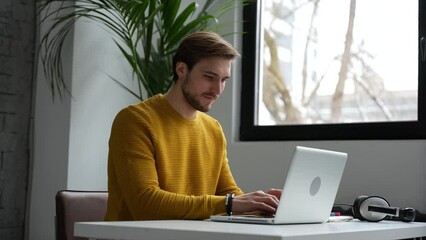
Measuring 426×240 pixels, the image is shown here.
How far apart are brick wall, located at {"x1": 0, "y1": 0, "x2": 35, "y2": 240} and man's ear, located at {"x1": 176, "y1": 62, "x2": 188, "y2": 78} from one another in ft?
4.11

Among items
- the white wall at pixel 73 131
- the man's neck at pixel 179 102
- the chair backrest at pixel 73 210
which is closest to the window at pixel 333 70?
the white wall at pixel 73 131

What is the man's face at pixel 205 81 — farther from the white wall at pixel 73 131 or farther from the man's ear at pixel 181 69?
the white wall at pixel 73 131

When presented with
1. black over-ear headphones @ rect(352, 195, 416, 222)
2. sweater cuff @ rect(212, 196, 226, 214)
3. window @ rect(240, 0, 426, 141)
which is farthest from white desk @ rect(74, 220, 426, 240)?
window @ rect(240, 0, 426, 141)

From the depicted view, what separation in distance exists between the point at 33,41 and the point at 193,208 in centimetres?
184

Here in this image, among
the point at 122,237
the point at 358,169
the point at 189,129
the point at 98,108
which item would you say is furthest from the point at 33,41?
the point at 122,237

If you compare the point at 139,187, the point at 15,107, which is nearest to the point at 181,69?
the point at 139,187

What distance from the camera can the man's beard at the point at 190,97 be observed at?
8.25 ft

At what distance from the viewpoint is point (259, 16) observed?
147 inches

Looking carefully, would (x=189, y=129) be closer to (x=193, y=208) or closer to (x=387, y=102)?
(x=193, y=208)

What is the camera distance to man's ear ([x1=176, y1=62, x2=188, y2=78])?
2.56 metres

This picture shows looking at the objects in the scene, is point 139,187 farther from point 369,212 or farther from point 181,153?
point 369,212

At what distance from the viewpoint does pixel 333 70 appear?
3477 millimetres

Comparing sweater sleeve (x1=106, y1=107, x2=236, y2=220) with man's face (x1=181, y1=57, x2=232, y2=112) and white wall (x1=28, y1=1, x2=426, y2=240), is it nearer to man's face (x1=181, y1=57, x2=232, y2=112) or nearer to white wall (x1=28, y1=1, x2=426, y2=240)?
man's face (x1=181, y1=57, x2=232, y2=112)

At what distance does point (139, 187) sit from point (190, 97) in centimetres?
43
